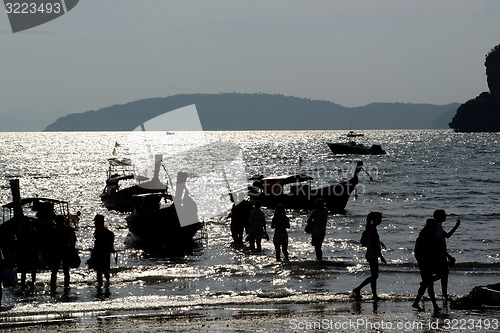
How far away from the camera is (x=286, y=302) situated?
60.1ft

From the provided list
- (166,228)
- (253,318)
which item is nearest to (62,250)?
(253,318)

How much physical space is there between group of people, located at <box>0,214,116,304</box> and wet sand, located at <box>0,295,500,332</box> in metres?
1.94

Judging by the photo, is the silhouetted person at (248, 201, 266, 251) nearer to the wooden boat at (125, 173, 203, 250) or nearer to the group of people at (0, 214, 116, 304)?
the wooden boat at (125, 173, 203, 250)

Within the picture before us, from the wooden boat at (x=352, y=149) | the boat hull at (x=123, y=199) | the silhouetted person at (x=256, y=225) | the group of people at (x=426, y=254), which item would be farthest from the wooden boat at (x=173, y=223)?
the wooden boat at (x=352, y=149)

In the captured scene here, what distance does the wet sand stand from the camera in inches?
594

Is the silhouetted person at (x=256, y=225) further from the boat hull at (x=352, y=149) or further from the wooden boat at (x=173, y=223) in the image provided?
the boat hull at (x=352, y=149)

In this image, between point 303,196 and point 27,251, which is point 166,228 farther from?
point 303,196

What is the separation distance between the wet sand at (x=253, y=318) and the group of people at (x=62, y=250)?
194cm

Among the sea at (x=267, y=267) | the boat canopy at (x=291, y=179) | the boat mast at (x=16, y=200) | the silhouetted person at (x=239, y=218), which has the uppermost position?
the boat mast at (x=16, y=200)

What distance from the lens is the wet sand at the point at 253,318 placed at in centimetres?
1509

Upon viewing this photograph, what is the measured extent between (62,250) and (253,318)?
6.09 metres

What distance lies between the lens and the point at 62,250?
20047 millimetres

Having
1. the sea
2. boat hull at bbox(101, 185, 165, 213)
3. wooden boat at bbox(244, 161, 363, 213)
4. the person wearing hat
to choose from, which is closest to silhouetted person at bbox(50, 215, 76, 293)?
the person wearing hat

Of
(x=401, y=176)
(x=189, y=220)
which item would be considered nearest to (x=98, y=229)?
(x=189, y=220)
